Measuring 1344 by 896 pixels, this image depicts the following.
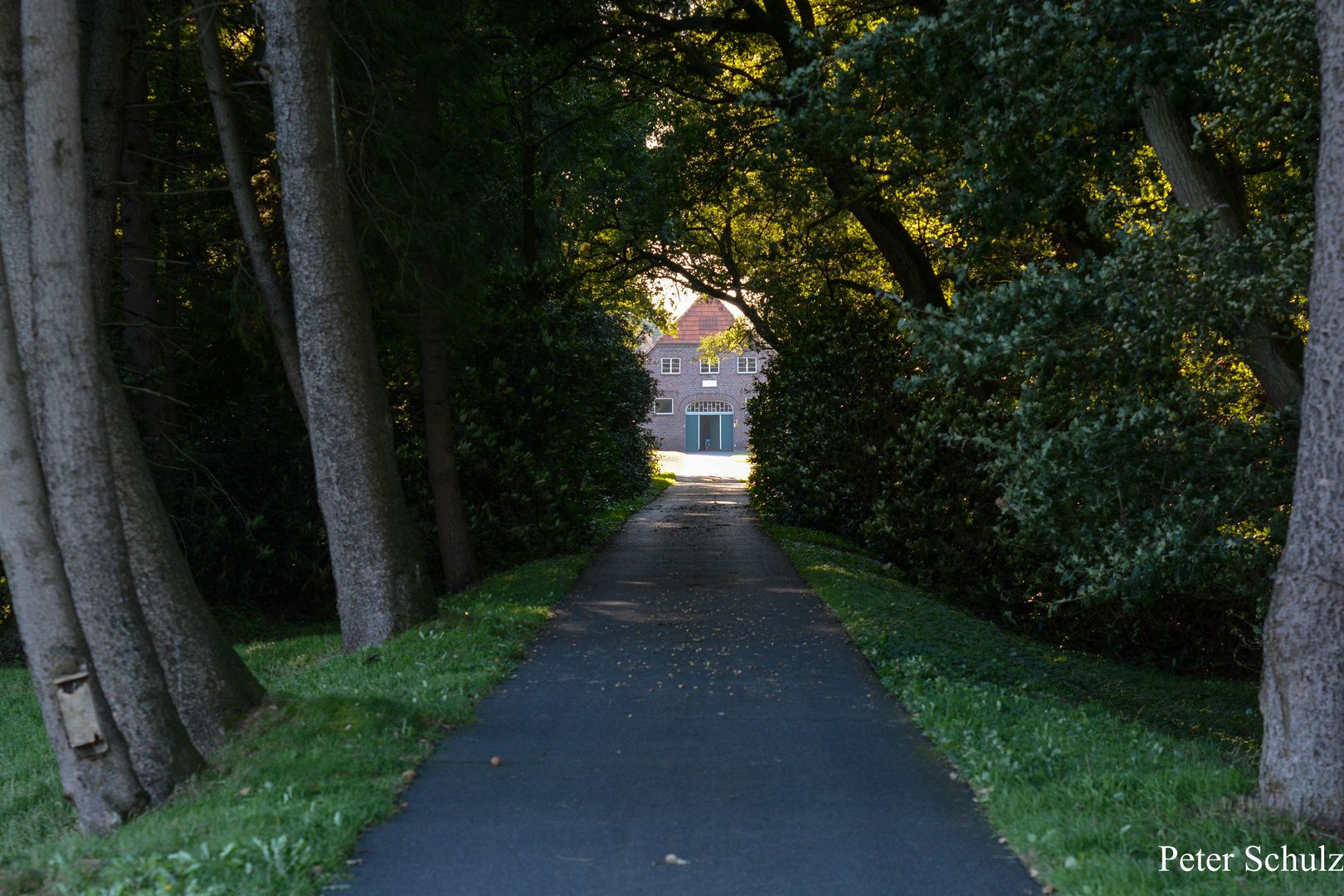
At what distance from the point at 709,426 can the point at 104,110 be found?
5692 cm

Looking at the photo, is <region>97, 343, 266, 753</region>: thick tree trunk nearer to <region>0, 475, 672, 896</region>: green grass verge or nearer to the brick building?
<region>0, 475, 672, 896</region>: green grass verge

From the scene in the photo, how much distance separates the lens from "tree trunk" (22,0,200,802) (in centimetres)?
538

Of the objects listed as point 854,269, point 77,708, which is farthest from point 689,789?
point 854,269

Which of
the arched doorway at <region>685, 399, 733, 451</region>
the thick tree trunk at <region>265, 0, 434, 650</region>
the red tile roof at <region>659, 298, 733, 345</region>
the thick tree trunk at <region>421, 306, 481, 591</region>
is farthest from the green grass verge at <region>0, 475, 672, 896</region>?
the arched doorway at <region>685, 399, 733, 451</region>

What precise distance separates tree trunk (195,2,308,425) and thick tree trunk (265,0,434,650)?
2.09 feet

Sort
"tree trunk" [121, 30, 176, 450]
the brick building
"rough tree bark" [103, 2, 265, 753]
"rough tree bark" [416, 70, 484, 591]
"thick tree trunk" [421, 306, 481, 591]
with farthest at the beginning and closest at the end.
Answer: the brick building → "thick tree trunk" [421, 306, 481, 591] → "rough tree bark" [416, 70, 484, 591] → "tree trunk" [121, 30, 176, 450] → "rough tree bark" [103, 2, 265, 753]

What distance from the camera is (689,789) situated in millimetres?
5516

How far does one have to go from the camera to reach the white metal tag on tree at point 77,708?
5.18 m

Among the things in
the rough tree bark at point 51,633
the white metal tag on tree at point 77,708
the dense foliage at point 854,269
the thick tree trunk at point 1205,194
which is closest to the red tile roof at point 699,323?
the dense foliage at point 854,269

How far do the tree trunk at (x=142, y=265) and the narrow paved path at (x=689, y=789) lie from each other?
6503 millimetres

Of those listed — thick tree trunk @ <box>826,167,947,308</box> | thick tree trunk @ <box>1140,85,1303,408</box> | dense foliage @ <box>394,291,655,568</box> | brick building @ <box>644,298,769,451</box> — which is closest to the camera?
thick tree trunk @ <box>1140,85,1303,408</box>

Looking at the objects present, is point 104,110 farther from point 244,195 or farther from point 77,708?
point 77,708

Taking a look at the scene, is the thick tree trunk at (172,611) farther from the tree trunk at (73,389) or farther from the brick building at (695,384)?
the brick building at (695,384)

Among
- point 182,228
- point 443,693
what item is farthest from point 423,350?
point 443,693
